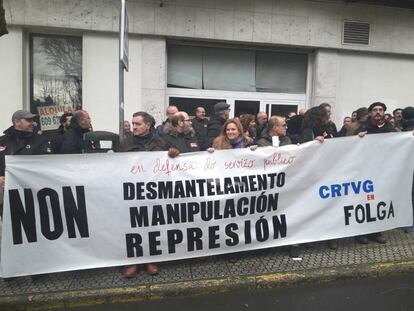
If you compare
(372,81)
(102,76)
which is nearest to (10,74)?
(102,76)

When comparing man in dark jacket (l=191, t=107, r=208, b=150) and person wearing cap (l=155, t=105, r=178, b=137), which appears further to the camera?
man in dark jacket (l=191, t=107, r=208, b=150)

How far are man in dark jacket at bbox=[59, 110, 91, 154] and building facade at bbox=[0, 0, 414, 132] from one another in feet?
11.2

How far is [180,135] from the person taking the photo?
5.04 meters

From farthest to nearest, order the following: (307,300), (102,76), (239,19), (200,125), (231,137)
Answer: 1. (239,19)
2. (102,76)
3. (200,125)
4. (231,137)
5. (307,300)

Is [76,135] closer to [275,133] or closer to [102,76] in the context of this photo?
[275,133]

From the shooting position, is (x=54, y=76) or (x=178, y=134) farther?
(x=54, y=76)

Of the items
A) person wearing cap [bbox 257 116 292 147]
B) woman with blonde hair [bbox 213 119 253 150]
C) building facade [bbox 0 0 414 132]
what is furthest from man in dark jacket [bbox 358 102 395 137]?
building facade [bbox 0 0 414 132]

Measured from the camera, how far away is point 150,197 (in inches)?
164

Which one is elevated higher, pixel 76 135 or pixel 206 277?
pixel 76 135

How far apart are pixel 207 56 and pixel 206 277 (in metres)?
6.58

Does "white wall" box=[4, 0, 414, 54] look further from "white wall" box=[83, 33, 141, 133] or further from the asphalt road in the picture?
the asphalt road

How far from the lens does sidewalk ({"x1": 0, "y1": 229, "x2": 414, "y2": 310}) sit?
371 centimetres

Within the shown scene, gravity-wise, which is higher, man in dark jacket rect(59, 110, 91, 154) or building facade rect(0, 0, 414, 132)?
building facade rect(0, 0, 414, 132)

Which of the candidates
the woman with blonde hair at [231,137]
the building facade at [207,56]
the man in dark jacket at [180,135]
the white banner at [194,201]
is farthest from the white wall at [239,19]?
the white banner at [194,201]
